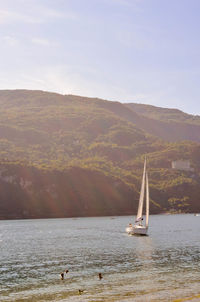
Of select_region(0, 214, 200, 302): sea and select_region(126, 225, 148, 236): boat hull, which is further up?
select_region(126, 225, 148, 236): boat hull

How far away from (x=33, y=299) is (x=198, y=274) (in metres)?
23.2

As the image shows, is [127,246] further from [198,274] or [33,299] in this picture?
[33,299]

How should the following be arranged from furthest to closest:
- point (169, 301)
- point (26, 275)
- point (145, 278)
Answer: point (26, 275) < point (145, 278) < point (169, 301)

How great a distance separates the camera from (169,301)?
45.5 metres

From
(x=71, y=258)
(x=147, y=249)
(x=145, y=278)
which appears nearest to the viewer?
(x=145, y=278)

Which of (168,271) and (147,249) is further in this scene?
(147,249)

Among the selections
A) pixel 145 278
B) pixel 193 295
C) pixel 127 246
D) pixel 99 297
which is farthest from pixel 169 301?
pixel 127 246

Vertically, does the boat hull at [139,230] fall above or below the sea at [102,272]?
above

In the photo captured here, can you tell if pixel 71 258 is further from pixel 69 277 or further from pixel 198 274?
pixel 198 274

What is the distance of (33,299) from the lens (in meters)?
48.6

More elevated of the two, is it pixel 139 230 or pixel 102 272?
pixel 139 230

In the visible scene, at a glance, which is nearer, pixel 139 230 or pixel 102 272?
pixel 102 272

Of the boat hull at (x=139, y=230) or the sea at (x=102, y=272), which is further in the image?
the boat hull at (x=139, y=230)

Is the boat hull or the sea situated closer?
the sea
